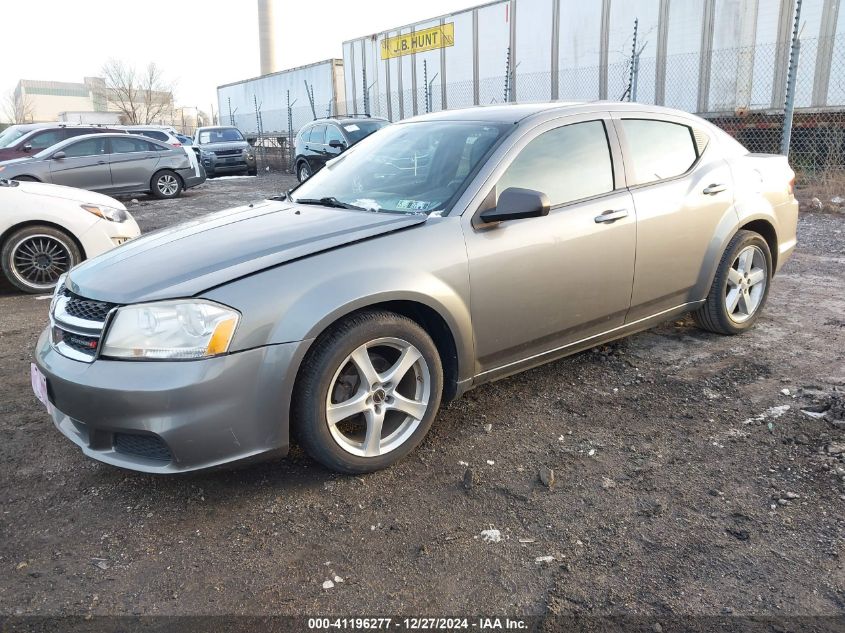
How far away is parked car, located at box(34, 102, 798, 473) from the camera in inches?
102

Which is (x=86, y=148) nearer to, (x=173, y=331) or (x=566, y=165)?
(x=566, y=165)

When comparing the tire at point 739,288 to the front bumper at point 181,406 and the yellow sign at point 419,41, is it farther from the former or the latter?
the yellow sign at point 419,41

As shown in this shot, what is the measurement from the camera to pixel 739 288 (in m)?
4.58

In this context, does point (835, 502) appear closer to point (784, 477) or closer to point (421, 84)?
point (784, 477)

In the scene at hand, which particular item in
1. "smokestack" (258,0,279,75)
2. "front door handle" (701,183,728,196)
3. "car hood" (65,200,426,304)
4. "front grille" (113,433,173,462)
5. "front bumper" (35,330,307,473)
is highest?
"smokestack" (258,0,279,75)

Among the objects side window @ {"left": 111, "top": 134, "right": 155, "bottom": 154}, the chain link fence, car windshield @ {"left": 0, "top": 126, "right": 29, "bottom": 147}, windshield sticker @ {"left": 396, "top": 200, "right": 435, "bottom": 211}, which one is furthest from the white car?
car windshield @ {"left": 0, "top": 126, "right": 29, "bottom": 147}

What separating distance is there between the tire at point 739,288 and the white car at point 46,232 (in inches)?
207

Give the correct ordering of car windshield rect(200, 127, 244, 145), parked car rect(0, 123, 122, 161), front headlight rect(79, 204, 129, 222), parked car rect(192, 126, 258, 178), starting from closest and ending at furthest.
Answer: front headlight rect(79, 204, 129, 222), parked car rect(0, 123, 122, 161), parked car rect(192, 126, 258, 178), car windshield rect(200, 127, 244, 145)

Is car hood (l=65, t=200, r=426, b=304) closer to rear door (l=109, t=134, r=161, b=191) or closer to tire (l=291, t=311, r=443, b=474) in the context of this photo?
tire (l=291, t=311, r=443, b=474)

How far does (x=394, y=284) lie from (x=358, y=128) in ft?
39.6

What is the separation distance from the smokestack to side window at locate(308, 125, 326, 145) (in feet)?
196

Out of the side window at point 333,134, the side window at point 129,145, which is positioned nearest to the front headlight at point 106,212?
the side window at point 333,134

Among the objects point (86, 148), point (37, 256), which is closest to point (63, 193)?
point (37, 256)

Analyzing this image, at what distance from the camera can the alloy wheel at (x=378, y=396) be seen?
9.44ft
